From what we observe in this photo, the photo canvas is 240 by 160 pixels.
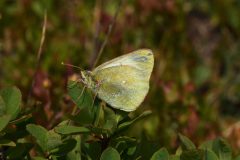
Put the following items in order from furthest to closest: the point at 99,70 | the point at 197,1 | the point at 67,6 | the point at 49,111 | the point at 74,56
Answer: the point at 197,1 → the point at 67,6 → the point at 74,56 → the point at 49,111 → the point at 99,70

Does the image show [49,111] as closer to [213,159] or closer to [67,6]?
[213,159]

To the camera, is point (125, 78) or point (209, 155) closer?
point (209, 155)

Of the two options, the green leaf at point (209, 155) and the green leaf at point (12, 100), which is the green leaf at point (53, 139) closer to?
the green leaf at point (12, 100)

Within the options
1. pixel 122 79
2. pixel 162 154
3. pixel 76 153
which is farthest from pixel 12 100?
pixel 122 79

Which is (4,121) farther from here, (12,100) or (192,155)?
(192,155)

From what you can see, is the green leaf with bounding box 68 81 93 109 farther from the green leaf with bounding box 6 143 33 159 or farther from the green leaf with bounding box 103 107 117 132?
the green leaf with bounding box 6 143 33 159

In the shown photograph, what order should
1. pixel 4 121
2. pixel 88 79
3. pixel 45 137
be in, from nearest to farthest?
pixel 4 121 → pixel 45 137 → pixel 88 79

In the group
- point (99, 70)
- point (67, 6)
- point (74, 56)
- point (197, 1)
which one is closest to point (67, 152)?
point (99, 70)
